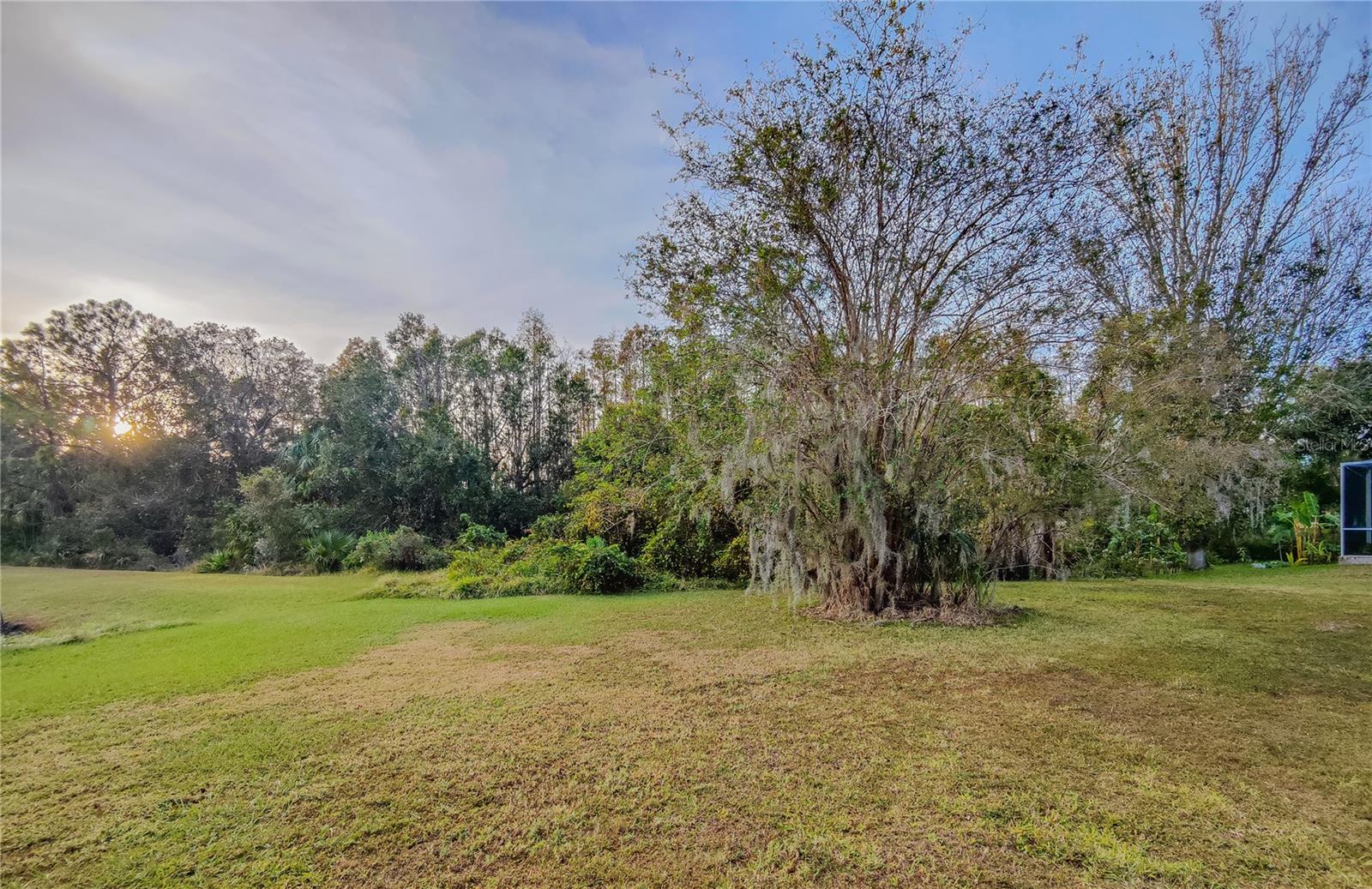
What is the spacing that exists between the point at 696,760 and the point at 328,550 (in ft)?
44.7

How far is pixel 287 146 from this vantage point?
486cm

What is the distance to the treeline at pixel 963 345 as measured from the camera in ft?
20.2

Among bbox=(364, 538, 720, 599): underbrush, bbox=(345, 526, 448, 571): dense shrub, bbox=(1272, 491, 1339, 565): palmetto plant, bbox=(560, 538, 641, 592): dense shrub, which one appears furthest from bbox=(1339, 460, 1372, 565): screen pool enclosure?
bbox=(345, 526, 448, 571): dense shrub

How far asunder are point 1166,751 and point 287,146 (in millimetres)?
7319

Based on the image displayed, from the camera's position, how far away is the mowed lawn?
2.06 meters

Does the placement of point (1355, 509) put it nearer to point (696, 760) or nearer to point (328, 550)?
point (696, 760)

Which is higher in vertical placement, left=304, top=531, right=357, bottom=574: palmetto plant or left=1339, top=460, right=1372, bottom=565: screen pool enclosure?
left=1339, top=460, right=1372, bottom=565: screen pool enclosure

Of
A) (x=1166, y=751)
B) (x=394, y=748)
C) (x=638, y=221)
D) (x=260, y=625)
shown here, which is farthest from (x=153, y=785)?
(x=638, y=221)

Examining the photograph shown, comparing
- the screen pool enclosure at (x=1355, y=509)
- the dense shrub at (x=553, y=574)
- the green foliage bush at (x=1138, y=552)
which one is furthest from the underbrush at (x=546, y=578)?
the screen pool enclosure at (x=1355, y=509)

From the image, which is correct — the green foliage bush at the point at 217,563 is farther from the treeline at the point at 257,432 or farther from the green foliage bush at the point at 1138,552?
the green foliage bush at the point at 1138,552

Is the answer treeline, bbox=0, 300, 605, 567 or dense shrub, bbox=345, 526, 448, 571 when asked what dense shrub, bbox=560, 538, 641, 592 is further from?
treeline, bbox=0, 300, 605, 567

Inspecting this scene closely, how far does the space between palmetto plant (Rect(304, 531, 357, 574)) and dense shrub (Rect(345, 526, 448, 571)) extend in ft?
1.57

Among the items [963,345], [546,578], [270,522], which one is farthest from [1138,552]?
[270,522]

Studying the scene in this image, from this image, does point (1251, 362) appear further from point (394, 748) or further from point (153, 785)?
point (153, 785)
